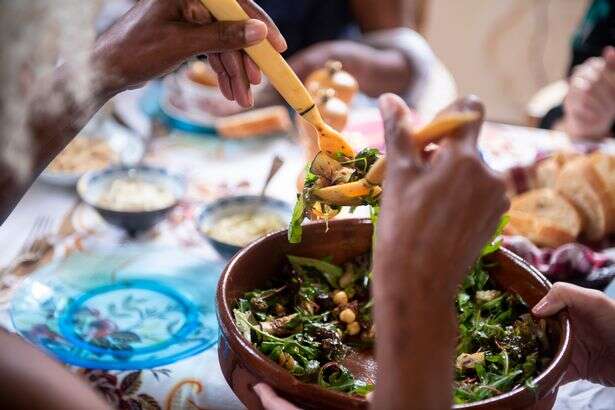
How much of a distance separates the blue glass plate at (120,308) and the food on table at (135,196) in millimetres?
121

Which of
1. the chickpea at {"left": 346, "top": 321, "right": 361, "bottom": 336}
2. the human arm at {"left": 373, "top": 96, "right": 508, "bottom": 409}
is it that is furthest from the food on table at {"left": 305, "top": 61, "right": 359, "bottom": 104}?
the human arm at {"left": 373, "top": 96, "right": 508, "bottom": 409}

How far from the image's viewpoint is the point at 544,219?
64.0 inches

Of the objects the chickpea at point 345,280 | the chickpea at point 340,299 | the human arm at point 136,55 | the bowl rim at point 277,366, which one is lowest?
the chickpea at point 345,280

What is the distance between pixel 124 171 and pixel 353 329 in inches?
31.9

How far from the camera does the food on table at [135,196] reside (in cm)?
154

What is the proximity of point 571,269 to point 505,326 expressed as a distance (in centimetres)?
34

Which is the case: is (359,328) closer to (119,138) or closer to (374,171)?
(374,171)

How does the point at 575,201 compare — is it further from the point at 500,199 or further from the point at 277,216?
the point at 500,199

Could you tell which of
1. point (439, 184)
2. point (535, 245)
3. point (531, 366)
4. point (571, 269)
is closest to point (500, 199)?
point (439, 184)

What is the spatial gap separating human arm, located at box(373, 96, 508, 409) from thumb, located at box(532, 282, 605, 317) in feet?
1.32

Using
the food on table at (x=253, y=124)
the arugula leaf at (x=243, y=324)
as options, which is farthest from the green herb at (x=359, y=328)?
the food on table at (x=253, y=124)

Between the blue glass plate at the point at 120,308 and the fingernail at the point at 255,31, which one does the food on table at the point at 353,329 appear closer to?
the blue glass plate at the point at 120,308

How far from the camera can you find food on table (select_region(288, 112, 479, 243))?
3.40ft

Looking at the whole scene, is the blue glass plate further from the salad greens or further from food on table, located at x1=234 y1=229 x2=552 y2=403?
the salad greens
